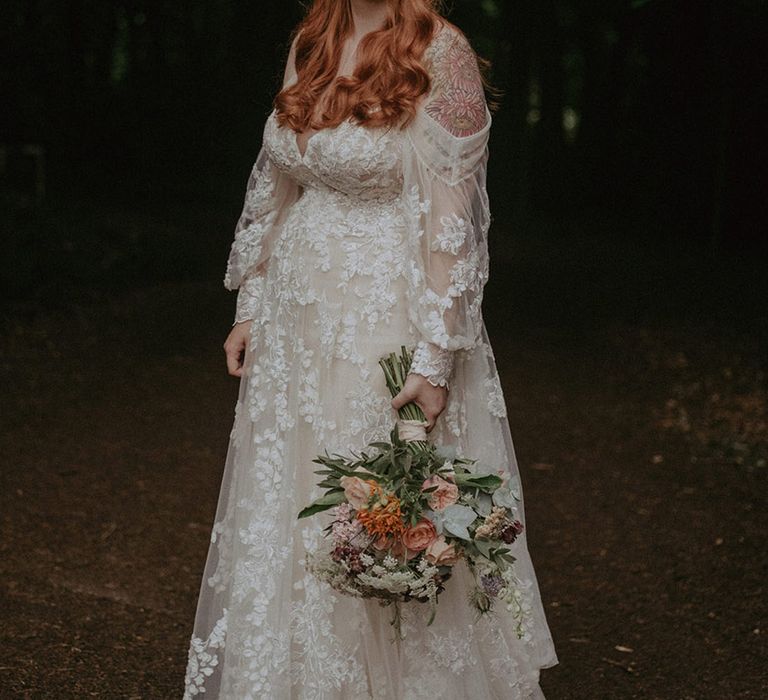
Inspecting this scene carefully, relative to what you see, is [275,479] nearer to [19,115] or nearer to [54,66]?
[19,115]

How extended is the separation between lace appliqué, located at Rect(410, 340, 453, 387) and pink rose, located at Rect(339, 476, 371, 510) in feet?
1.37

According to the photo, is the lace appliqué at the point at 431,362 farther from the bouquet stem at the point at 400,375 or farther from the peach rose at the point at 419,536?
the peach rose at the point at 419,536

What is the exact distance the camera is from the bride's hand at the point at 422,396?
297 centimetres

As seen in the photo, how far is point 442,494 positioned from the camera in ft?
8.75

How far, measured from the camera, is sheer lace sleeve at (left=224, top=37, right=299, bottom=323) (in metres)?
3.47

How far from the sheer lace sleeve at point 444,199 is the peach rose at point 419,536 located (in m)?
0.49

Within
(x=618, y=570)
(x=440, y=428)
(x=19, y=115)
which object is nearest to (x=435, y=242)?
(x=440, y=428)

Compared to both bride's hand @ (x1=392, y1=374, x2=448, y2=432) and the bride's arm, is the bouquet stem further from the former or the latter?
the bride's arm

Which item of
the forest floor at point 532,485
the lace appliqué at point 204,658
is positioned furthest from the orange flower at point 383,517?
the forest floor at point 532,485

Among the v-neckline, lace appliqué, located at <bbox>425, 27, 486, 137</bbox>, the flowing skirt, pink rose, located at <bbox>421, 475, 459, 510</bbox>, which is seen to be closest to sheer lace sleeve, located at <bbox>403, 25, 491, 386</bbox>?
lace appliqué, located at <bbox>425, 27, 486, 137</bbox>

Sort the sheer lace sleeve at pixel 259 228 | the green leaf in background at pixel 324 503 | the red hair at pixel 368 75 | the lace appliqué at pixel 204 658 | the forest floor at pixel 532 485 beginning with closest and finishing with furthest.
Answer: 1. the green leaf in background at pixel 324 503
2. the red hair at pixel 368 75
3. the lace appliqué at pixel 204 658
4. the sheer lace sleeve at pixel 259 228
5. the forest floor at pixel 532 485

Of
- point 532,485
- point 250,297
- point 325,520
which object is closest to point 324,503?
point 325,520

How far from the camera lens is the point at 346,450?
10.2 feet

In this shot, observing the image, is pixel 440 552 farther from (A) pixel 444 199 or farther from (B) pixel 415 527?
(A) pixel 444 199
